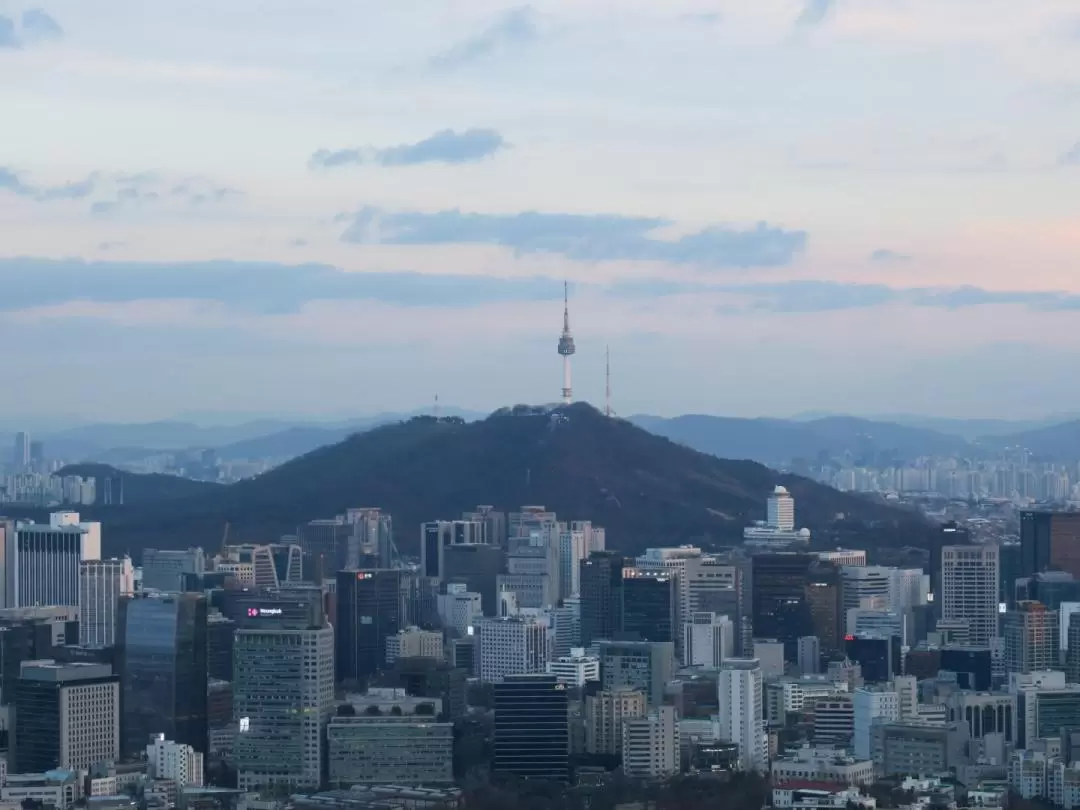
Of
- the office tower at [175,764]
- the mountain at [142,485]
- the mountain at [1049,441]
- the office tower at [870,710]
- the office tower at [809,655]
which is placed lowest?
the office tower at [175,764]

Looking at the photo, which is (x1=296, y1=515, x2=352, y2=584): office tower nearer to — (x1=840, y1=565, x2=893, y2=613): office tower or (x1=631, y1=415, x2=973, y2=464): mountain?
(x1=840, y1=565, x2=893, y2=613): office tower

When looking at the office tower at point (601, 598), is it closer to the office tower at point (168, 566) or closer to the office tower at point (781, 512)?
the office tower at point (168, 566)

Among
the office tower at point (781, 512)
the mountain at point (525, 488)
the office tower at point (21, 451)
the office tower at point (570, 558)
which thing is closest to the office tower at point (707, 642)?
the office tower at point (570, 558)

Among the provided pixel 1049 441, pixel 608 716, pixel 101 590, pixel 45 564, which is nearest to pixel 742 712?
pixel 608 716

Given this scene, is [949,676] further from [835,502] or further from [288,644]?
[835,502]

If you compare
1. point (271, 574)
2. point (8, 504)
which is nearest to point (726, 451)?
point (8, 504)

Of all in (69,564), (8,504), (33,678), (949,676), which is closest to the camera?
(33,678)
